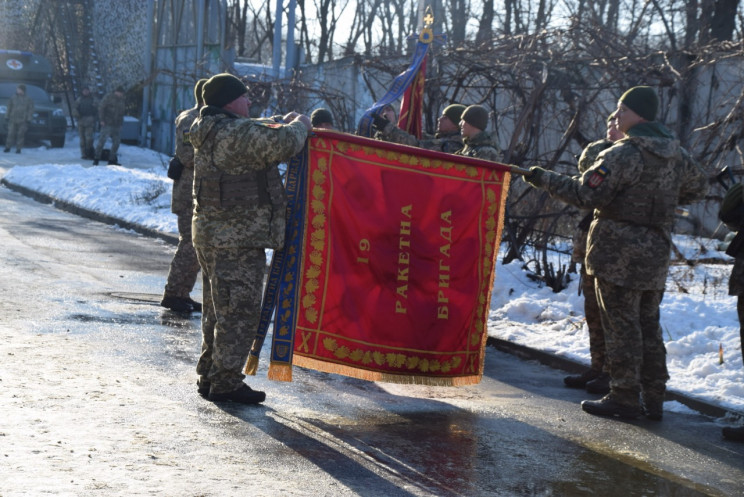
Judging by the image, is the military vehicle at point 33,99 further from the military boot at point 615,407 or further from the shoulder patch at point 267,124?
the military boot at point 615,407

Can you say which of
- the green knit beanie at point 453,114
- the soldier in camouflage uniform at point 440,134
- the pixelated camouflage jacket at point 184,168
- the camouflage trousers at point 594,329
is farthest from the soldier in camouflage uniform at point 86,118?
the camouflage trousers at point 594,329

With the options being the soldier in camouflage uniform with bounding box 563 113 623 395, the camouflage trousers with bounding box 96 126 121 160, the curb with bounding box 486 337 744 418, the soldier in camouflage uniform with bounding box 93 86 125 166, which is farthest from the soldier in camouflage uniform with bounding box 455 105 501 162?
the camouflage trousers with bounding box 96 126 121 160

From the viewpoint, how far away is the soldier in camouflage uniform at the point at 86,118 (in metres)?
29.7

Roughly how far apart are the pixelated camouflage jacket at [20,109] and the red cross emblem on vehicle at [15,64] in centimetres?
429

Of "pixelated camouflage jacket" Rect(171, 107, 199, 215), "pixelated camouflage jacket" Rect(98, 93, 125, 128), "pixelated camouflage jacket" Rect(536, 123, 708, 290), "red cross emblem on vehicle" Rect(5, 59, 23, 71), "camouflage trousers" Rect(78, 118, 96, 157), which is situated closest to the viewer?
"pixelated camouflage jacket" Rect(536, 123, 708, 290)

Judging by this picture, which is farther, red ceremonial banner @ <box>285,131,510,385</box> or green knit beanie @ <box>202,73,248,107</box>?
red ceremonial banner @ <box>285,131,510,385</box>

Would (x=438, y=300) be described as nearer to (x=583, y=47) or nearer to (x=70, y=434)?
(x=70, y=434)

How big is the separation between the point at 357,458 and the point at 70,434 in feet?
4.82

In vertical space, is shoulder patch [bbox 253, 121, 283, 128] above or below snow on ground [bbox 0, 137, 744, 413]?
above

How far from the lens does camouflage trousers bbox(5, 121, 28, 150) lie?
32312 mm

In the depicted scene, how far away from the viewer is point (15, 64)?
36.2 m

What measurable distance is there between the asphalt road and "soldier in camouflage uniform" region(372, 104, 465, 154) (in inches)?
83.3

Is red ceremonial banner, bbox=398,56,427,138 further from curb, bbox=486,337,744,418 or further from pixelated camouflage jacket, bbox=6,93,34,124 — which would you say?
pixelated camouflage jacket, bbox=6,93,34,124

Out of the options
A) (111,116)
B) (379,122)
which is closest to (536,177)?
(379,122)
